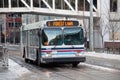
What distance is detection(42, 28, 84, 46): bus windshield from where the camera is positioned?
24.4 m

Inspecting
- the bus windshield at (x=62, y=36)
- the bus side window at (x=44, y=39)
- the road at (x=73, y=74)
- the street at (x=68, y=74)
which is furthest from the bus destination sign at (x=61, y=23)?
the road at (x=73, y=74)

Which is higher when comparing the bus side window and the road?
the bus side window

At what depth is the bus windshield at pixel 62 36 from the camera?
24406 millimetres

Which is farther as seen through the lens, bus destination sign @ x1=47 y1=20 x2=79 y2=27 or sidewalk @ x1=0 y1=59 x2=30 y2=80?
bus destination sign @ x1=47 y1=20 x2=79 y2=27

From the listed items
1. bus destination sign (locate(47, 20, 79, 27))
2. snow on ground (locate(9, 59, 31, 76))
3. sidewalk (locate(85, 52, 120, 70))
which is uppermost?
bus destination sign (locate(47, 20, 79, 27))

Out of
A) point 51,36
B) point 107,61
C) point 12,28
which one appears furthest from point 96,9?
point 12,28

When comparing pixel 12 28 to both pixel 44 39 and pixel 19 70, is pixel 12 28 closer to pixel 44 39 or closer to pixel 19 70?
pixel 44 39

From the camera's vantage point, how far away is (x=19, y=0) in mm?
82125

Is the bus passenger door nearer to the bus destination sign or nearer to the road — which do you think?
the bus destination sign

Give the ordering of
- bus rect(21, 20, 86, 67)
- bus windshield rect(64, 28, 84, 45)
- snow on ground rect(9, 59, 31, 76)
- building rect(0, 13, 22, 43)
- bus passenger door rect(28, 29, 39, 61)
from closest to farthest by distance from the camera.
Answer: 1. snow on ground rect(9, 59, 31, 76)
2. bus rect(21, 20, 86, 67)
3. bus windshield rect(64, 28, 84, 45)
4. bus passenger door rect(28, 29, 39, 61)
5. building rect(0, 13, 22, 43)

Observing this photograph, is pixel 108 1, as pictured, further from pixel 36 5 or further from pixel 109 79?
pixel 109 79

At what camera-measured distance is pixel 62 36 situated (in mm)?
24547

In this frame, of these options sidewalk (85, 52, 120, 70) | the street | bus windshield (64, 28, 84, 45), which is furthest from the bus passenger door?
sidewalk (85, 52, 120, 70)

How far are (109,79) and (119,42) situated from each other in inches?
2198
